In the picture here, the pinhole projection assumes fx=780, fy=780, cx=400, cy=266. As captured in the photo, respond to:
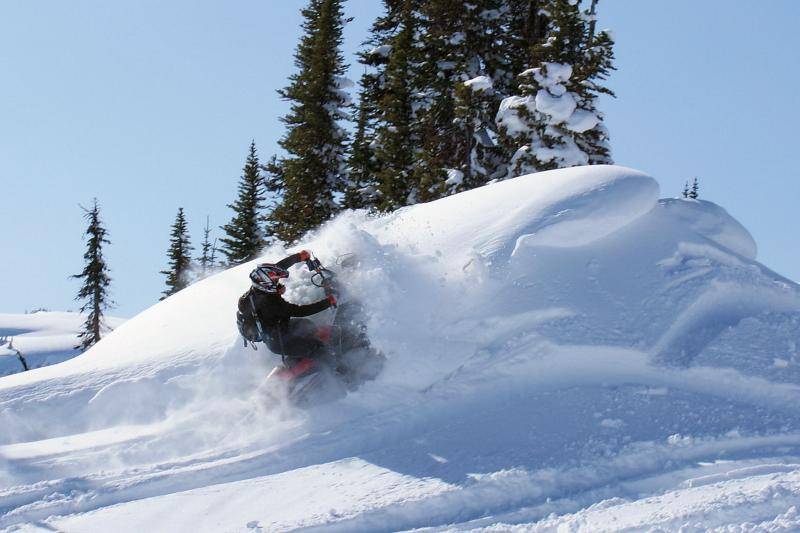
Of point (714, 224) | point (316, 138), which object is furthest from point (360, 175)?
point (714, 224)

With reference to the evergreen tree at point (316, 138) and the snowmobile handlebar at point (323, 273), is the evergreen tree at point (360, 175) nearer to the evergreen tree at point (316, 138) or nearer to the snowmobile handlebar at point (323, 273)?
the evergreen tree at point (316, 138)

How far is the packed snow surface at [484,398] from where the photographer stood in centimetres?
653

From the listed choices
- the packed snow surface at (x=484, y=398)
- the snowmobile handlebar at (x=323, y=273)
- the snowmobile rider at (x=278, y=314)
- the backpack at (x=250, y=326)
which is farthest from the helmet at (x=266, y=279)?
the packed snow surface at (x=484, y=398)

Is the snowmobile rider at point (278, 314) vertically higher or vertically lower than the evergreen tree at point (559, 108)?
lower

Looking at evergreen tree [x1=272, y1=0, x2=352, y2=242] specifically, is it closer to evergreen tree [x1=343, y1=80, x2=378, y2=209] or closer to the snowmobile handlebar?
evergreen tree [x1=343, y1=80, x2=378, y2=209]

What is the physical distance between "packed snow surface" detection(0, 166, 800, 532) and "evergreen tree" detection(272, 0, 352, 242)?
52.2 ft

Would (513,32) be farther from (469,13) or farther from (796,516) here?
(796,516)

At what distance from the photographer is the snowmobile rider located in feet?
28.7

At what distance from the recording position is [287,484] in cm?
724

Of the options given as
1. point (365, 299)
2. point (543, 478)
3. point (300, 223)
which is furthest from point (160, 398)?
point (300, 223)

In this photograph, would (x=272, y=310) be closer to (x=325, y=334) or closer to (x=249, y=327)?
(x=249, y=327)

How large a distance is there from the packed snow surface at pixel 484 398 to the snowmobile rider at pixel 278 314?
0.54 m

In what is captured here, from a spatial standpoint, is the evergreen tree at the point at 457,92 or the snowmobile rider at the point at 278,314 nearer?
the snowmobile rider at the point at 278,314

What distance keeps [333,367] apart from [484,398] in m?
1.77
